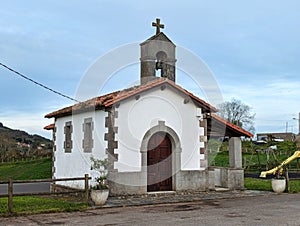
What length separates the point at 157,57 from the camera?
1680cm

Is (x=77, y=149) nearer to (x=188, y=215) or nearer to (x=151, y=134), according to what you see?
(x=151, y=134)

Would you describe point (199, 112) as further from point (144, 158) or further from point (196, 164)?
point (144, 158)

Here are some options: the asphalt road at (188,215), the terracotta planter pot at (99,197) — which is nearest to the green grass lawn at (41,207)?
the terracotta planter pot at (99,197)

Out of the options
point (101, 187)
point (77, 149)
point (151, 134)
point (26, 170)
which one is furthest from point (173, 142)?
point (26, 170)

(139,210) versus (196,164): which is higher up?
(196,164)

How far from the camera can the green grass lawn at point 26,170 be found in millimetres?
27703

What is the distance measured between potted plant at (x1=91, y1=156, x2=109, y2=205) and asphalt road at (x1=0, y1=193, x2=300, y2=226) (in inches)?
20.5

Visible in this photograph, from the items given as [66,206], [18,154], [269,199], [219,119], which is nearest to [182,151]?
[219,119]

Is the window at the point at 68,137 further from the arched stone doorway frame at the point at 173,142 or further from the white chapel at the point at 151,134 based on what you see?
the arched stone doorway frame at the point at 173,142

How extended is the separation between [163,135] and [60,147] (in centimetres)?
517

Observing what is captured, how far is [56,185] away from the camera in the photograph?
702 inches

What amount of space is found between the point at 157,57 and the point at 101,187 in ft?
21.2

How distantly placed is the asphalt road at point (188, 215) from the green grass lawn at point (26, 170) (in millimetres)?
16669

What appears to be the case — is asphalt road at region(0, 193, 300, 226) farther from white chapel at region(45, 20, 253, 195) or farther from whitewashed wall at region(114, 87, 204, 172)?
whitewashed wall at region(114, 87, 204, 172)
